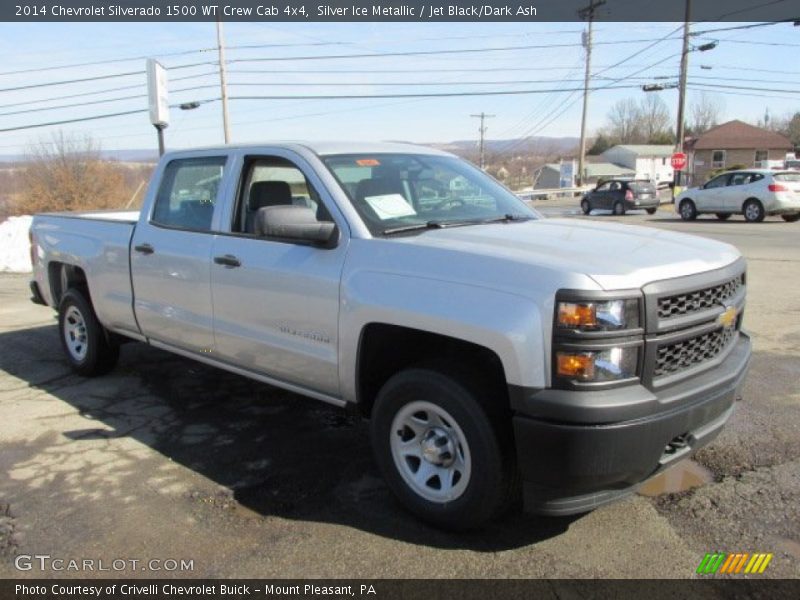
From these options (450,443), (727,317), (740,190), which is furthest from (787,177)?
(450,443)

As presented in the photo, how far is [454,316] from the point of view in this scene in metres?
3.04

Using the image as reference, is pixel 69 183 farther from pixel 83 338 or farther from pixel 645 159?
pixel 645 159

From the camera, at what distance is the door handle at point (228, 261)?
4.19 m

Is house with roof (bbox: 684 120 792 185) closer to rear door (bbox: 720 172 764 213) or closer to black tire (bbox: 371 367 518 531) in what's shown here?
rear door (bbox: 720 172 764 213)

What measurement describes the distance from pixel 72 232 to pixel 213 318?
2.39 meters

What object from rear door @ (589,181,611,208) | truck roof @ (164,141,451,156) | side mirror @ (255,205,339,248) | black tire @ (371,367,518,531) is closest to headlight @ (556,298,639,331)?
black tire @ (371,367,518,531)

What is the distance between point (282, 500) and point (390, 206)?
174 centimetres

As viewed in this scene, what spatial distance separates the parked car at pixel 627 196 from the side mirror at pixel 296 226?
2670 cm

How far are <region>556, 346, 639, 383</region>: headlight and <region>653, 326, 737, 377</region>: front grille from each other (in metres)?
0.20

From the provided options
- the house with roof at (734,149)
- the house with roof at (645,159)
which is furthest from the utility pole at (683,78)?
the house with roof at (645,159)

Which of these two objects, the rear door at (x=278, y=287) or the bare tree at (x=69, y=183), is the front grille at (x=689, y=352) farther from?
the bare tree at (x=69, y=183)

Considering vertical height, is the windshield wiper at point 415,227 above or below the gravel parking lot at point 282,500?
above

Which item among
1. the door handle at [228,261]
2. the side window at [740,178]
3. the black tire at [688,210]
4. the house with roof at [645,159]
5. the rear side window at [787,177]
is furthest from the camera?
the house with roof at [645,159]

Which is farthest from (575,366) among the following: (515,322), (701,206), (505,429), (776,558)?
(701,206)
